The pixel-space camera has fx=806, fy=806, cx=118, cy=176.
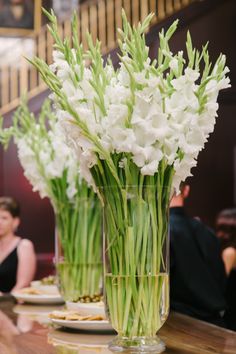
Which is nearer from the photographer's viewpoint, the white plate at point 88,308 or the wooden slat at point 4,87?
the white plate at point 88,308

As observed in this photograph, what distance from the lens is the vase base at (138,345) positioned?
2.00m

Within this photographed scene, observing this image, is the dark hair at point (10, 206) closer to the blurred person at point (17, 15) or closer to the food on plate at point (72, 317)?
the food on plate at point (72, 317)

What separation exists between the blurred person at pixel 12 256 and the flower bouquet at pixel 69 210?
6.56 feet

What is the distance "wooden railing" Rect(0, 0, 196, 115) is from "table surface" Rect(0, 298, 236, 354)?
5649 millimetres

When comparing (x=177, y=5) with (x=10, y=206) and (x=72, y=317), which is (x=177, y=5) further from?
(x=72, y=317)

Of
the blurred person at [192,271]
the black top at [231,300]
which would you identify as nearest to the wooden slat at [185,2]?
the black top at [231,300]

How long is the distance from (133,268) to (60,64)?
0.54m

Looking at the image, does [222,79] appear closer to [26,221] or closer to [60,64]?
[60,64]

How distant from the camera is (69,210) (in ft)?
10.1

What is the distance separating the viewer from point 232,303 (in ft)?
14.2

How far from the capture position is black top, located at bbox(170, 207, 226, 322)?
383 cm

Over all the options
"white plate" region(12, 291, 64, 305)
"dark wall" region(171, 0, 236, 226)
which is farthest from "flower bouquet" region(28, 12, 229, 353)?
"dark wall" region(171, 0, 236, 226)

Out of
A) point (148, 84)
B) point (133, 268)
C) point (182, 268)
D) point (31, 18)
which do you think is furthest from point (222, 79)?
point (31, 18)

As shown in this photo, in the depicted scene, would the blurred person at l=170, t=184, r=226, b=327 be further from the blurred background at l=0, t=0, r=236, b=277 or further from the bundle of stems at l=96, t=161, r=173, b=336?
the blurred background at l=0, t=0, r=236, b=277
